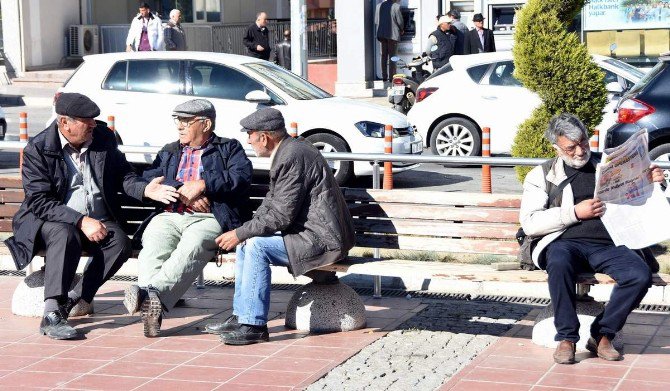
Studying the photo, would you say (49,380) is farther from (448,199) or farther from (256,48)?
(256,48)

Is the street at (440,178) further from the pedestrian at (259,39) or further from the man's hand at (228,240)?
the pedestrian at (259,39)

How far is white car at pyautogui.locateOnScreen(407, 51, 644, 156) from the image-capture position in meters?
15.5

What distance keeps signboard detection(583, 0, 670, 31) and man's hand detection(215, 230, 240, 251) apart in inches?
643

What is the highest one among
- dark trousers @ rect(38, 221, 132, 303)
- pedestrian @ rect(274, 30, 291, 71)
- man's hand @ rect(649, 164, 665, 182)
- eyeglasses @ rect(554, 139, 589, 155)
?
pedestrian @ rect(274, 30, 291, 71)

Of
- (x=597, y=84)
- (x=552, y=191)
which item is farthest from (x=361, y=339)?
(x=597, y=84)

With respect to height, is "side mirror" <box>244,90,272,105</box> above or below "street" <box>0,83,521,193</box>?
above

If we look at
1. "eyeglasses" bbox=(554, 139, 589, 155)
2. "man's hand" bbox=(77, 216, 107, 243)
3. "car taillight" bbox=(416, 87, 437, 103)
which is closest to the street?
"car taillight" bbox=(416, 87, 437, 103)

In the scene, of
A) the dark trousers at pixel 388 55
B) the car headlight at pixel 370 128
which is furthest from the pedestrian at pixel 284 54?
the car headlight at pixel 370 128

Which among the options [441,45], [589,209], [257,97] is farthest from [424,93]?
[589,209]

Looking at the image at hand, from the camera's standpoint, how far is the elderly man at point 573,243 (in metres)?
6.77

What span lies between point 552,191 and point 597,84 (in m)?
2.65

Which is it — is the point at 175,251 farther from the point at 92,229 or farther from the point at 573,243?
the point at 573,243

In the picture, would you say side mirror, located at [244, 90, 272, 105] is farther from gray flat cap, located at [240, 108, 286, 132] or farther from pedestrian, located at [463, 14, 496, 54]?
pedestrian, located at [463, 14, 496, 54]

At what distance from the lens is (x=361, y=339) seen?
7434mm
